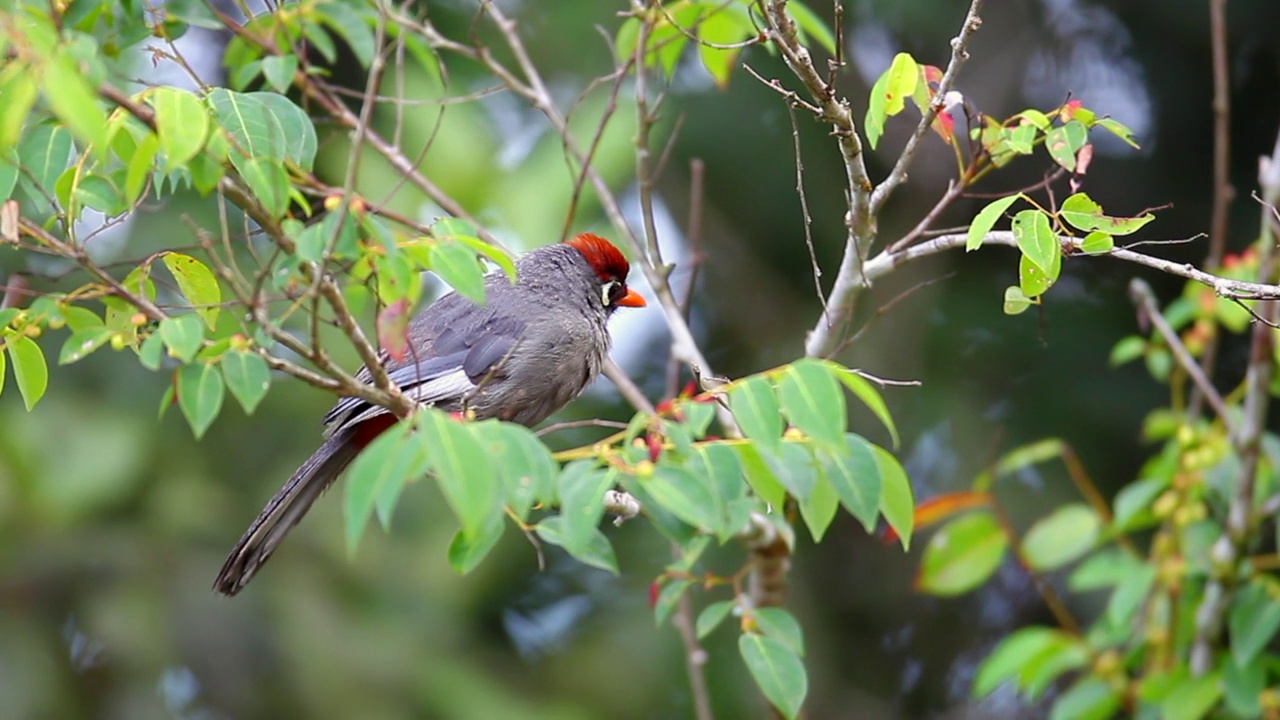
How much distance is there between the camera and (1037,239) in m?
2.17

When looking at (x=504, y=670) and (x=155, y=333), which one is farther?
(x=504, y=670)

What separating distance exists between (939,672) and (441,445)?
5196mm

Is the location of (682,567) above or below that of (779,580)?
above

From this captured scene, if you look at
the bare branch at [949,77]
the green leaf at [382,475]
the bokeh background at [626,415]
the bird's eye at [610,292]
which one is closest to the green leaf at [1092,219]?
the bare branch at [949,77]

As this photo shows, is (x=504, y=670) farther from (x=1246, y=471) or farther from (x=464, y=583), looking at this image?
(x=1246, y=471)

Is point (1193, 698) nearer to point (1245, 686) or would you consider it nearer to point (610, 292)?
point (1245, 686)

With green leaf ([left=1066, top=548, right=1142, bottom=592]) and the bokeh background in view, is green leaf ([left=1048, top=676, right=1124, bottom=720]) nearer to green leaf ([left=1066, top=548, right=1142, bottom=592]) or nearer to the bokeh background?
green leaf ([left=1066, top=548, right=1142, bottom=592])

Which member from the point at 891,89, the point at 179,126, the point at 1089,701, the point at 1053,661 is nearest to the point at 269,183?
the point at 179,126

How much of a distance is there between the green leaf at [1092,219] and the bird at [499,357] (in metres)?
1.45

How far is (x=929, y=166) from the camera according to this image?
237 inches

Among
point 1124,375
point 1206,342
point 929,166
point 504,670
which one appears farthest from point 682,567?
point 1124,375

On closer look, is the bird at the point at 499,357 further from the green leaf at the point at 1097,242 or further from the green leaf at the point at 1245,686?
the green leaf at the point at 1245,686

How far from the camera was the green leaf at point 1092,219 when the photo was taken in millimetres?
2180

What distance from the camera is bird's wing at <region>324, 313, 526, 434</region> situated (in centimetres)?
350
